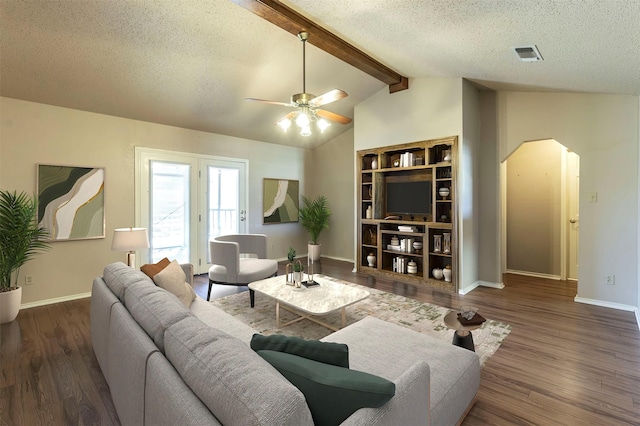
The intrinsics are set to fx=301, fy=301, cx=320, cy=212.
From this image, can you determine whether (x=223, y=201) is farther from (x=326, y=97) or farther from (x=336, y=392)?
(x=336, y=392)

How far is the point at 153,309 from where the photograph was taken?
1556 millimetres

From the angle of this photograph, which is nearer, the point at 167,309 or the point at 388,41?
the point at 167,309

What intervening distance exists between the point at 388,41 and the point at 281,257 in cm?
465

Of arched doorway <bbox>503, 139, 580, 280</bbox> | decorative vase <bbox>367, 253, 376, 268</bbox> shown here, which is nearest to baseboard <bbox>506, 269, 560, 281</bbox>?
arched doorway <bbox>503, 139, 580, 280</bbox>

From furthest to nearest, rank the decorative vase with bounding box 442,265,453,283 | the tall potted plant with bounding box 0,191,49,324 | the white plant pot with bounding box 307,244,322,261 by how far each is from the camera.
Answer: the white plant pot with bounding box 307,244,322,261 → the decorative vase with bounding box 442,265,453,283 → the tall potted plant with bounding box 0,191,49,324

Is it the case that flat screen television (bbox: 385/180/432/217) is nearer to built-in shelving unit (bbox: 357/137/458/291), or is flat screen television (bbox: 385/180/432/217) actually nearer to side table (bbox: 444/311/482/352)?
built-in shelving unit (bbox: 357/137/458/291)

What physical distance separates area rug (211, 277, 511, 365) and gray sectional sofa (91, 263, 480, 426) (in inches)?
38.4

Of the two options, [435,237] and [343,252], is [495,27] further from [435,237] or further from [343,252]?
[343,252]

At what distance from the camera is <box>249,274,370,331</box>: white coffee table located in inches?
109

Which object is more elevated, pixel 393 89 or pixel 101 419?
pixel 393 89

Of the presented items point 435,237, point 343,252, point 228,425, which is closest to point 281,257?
point 343,252

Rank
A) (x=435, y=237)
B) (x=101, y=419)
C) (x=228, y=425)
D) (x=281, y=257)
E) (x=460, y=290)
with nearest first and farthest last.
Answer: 1. (x=228, y=425)
2. (x=101, y=419)
3. (x=460, y=290)
4. (x=435, y=237)
5. (x=281, y=257)

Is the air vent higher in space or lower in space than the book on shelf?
higher

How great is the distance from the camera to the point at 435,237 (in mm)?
4641
